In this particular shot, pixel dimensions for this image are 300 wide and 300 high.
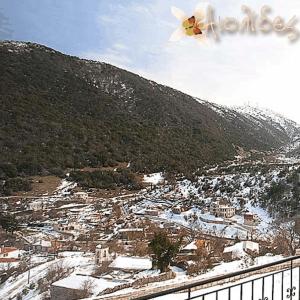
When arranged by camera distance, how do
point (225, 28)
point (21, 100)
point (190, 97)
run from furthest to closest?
point (190, 97)
point (21, 100)
point (225, 28)

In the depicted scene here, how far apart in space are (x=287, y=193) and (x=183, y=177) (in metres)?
6.30

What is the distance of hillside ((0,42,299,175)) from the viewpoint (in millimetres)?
18578

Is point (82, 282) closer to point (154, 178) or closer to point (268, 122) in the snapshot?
point (154, 178)

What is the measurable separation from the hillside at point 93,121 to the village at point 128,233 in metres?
1.68

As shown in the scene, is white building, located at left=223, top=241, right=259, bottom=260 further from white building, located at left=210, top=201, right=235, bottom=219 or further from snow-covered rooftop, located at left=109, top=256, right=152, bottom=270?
white building, located at left=210, top=201, right=235, bottom=219

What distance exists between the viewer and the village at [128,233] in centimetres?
914

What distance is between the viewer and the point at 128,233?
14312 millimetres

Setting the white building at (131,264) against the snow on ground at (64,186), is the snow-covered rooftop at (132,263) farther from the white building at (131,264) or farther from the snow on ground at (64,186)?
the snow on ground at (64,186)

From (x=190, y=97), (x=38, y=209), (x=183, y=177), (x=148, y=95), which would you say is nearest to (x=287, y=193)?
(x=183, y=177)

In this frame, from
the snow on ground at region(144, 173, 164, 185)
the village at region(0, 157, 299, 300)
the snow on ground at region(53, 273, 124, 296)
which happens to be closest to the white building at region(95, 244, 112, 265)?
the village at region(0, 157, 299, 300)

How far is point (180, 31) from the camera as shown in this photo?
1974 mm

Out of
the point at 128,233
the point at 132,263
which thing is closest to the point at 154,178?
the point at 128,233

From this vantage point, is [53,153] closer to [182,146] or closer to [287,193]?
[182,146]

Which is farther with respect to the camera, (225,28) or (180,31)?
(225,28)
